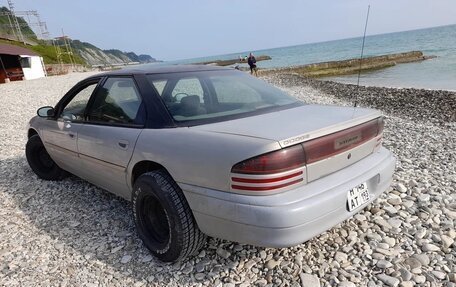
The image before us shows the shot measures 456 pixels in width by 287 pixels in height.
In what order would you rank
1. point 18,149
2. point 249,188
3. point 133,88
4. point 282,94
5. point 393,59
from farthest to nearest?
point 393,59 < point 18,149 < point 282,94 < point 133,88 < point 249,188

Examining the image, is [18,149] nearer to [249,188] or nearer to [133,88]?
[133,88]

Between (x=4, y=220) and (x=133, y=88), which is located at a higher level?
(x=133, y=88)

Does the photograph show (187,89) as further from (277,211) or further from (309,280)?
(309,280)

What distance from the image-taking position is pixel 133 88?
116 inches

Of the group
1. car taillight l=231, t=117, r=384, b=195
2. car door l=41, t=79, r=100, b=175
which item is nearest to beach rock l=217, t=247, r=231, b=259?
car taillight l=231, t=117, r=384, b=195

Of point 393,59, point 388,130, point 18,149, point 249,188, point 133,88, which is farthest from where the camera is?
point 393,59

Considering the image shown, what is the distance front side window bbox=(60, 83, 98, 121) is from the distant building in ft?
96.7

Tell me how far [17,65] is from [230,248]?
116 feet

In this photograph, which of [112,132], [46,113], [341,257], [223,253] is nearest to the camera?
[341,257]

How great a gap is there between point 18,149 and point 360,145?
6.65 m

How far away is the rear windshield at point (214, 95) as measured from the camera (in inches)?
106

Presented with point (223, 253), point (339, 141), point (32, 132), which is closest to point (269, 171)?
point (339, 141)

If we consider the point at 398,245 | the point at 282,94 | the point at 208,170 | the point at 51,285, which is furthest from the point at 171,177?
the point at 398,245

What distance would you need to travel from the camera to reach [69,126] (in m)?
→ 3.64
